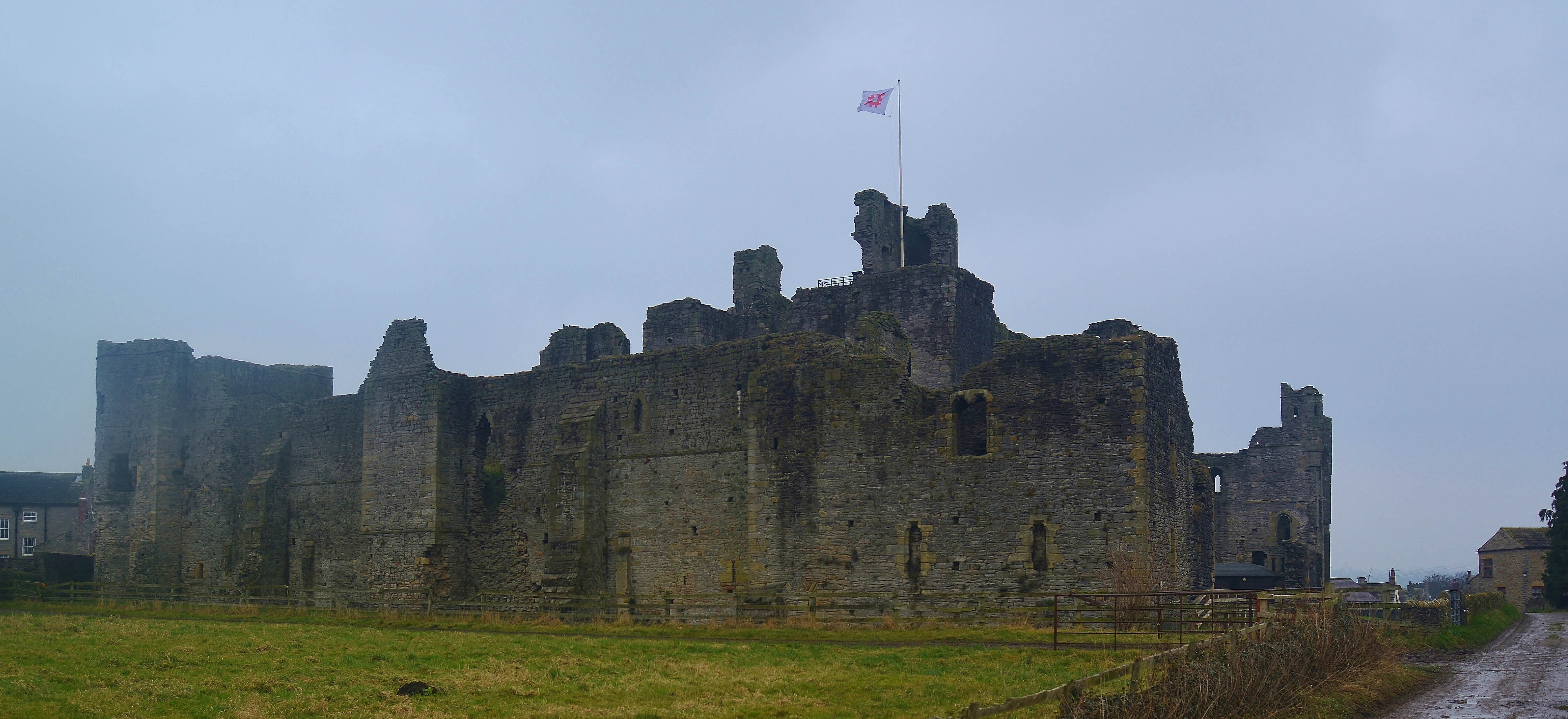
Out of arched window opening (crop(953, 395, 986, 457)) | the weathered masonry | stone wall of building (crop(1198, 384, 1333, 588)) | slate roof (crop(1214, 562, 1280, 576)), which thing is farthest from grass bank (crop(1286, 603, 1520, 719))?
stone wall of building (crop(1198, 384, 1333, 588))

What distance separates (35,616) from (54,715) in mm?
17640

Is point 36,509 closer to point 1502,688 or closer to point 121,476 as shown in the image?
point 121,476

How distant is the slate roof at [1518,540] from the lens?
230ft

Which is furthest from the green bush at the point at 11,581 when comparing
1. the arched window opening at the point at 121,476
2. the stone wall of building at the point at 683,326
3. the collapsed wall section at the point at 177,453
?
the stone wall of building at the point at 683,326

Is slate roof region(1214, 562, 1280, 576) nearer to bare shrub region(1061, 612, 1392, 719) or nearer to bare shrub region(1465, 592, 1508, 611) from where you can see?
bare shrub region(1465, 592, 1508, 611)

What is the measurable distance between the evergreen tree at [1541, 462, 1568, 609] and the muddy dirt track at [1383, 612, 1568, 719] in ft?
81.8

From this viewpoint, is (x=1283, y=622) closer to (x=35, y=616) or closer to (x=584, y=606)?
Result: (x=584, y=606)

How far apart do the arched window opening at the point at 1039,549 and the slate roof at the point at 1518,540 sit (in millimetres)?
55514

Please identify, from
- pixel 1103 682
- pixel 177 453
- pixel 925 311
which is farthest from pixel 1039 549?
pixel 177 453

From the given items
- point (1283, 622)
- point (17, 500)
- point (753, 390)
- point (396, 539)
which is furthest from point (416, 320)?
point (17, 500)

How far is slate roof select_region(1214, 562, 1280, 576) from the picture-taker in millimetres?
42344

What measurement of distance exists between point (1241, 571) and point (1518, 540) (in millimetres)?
39140

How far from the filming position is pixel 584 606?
3083cm

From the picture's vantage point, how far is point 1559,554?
5181cm
